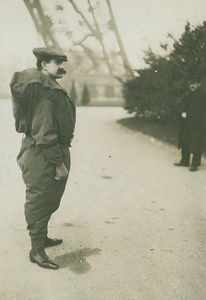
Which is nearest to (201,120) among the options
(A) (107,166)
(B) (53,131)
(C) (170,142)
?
(A) (107,166)

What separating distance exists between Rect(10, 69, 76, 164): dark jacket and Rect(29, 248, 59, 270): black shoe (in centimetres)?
76

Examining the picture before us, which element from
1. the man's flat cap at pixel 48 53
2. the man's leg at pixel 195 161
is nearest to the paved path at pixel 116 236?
the man's leg at pixel 195 161

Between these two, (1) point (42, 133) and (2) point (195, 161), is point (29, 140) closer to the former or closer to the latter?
(1) point (42, 133)

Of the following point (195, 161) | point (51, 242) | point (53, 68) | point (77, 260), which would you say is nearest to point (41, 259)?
point (77, 260)

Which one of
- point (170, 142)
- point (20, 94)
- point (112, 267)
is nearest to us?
point (20, 94)

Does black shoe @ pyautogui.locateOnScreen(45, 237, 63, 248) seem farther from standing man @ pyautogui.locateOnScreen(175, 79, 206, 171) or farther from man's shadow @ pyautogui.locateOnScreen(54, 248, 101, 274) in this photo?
standing man @ pyautogui.locateOnScreen(175, 79, 206, 171)

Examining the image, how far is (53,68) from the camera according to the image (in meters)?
3.54

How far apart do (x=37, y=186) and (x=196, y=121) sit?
209 inches

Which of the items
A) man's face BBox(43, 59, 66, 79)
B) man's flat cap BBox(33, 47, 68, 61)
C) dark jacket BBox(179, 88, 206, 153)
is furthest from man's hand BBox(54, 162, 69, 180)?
dark jacket BBox(179, 88, 206, 153)

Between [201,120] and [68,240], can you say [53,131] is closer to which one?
[68,240]

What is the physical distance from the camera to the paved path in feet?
10.5

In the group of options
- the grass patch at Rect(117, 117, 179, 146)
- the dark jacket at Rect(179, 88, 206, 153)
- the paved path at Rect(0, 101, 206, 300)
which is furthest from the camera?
the grass patch at Rect(117, 117, 179, 146)

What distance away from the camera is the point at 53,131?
11.2 feet

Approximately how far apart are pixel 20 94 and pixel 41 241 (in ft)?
3.98
